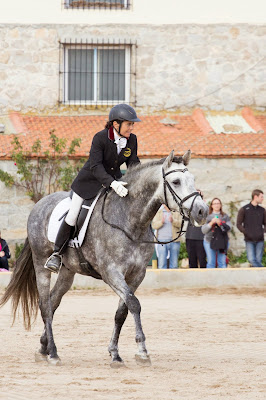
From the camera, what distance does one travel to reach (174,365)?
831 cm

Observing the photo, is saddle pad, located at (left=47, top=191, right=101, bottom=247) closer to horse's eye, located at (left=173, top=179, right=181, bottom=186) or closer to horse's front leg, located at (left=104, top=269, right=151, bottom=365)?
horse's front leg, located at (left=104, top=269, right=151, bottom=365)

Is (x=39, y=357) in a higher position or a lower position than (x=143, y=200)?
lower

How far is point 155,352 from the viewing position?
9328 millimetres

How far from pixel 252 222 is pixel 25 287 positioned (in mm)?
8637

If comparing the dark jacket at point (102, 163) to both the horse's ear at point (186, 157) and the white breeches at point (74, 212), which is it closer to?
the white breeches at point (74, 212)

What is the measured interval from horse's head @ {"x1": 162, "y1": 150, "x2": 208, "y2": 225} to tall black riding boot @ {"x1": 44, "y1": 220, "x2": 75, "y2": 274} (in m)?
1.28

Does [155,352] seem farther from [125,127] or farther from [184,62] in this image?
[184,62]

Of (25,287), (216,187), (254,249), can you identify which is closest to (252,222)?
(254,249)

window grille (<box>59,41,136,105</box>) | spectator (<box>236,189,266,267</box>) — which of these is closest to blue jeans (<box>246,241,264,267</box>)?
spectator (<box>236,189,266,267</box>)

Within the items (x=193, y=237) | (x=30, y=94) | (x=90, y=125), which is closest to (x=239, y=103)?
(x=90, y=125)

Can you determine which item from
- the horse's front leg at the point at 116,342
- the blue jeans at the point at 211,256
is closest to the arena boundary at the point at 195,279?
the blue jeans at the point at 211,256

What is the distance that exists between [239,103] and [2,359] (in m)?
16.0

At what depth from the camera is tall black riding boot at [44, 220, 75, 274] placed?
8845mm

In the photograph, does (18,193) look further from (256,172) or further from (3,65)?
(256,172)
